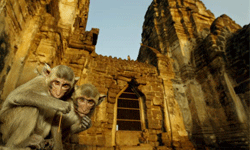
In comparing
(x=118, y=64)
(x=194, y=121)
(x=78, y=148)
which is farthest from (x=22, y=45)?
(x=194, y=121)

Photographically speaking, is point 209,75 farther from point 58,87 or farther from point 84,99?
point 58,87

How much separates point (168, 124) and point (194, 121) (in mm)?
1170

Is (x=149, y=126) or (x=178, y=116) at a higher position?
(x=178, y=116)

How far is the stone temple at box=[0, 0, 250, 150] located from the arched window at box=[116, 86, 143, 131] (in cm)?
4

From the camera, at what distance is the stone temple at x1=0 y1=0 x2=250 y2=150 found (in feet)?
9.95

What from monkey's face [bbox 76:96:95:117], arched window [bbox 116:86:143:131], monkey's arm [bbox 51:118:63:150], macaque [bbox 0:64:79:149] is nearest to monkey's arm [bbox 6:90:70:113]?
macaque [bbox 0:64:79:149]

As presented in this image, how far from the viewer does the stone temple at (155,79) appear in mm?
3031

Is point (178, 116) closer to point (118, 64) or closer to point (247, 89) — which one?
point (247, 89)

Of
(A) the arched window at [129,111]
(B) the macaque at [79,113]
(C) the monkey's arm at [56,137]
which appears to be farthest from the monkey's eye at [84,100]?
(A) the arched window at [129,111]

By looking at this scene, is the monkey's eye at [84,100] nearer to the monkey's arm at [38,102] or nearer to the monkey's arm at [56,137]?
the monkey's arm at [38,102]

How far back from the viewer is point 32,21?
9.51 feet

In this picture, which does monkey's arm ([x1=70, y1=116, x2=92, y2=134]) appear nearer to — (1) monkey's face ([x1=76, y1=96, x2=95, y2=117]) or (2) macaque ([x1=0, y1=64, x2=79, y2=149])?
(1) monkey's face ([x1=76, y1=96, x2=95, y2=117])

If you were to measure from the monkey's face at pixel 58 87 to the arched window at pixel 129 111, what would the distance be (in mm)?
4395

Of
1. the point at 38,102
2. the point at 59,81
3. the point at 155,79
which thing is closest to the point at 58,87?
the point at 59,81
